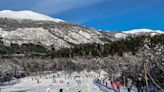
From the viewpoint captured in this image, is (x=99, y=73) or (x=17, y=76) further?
(x=17, y=76)

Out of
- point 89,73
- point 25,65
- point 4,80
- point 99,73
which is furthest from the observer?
point 25,65

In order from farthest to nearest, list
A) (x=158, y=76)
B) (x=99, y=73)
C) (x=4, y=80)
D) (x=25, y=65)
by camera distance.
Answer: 1. (x=25, y=65)
2. (x=4, y=80)
3. (x=99, y=73)
4. (x=158, y=76)

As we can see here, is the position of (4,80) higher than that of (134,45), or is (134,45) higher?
(134,45)

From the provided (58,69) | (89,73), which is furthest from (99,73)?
(58,69)

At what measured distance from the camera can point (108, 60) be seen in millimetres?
154250

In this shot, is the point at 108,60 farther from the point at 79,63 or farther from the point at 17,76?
the point at 17,76

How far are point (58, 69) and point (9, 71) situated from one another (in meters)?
20.3

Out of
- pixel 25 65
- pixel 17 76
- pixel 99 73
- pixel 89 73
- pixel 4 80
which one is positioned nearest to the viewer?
pixel 99 73

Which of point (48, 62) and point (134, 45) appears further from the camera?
point (48, 62)

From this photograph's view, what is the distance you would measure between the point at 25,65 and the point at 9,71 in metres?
14.0

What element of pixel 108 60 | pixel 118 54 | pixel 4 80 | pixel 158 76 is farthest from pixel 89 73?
pixel 158 76

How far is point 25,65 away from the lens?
18838 cm

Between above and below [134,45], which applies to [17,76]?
below

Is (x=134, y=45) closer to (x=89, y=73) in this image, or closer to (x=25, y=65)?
(x=89, y=73)
